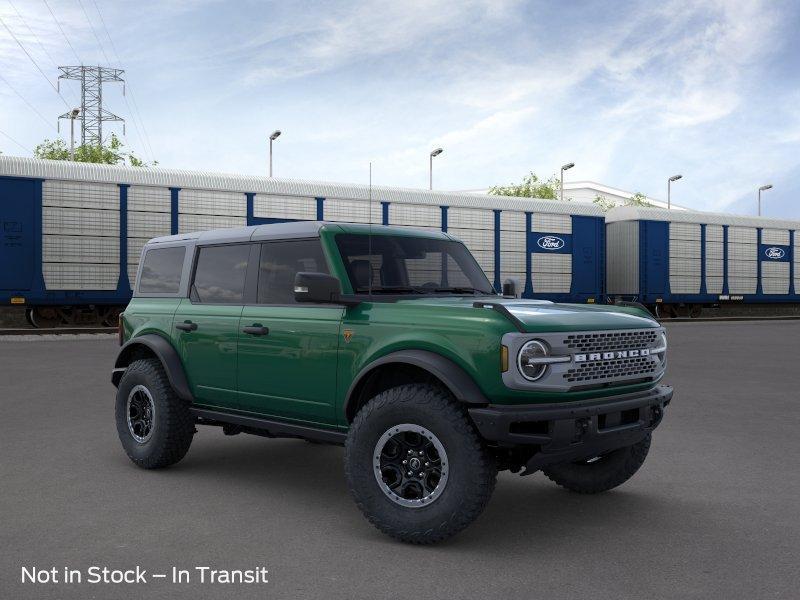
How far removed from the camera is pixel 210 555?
4359 mm

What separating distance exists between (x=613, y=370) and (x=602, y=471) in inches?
45.3

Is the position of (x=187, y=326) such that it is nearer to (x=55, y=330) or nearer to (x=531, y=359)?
(x=531, y=359)

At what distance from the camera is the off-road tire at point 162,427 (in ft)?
20.8

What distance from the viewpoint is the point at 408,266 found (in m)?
5.78

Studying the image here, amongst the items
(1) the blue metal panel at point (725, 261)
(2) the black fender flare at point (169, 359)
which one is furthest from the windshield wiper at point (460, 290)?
(1) the blue metal panel at point (725, 261)

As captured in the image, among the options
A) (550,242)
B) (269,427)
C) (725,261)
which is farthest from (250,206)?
(725,261)

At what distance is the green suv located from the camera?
4449 mm

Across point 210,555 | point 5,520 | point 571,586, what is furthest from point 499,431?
point 5,520

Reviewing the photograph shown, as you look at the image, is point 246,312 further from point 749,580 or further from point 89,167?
point 89,167

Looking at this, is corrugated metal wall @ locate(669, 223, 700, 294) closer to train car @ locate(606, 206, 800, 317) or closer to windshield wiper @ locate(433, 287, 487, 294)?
train car @ locate(606, 206, 800, 317)

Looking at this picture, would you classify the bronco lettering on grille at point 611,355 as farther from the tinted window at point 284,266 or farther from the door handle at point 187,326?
the door handle at point 187,326

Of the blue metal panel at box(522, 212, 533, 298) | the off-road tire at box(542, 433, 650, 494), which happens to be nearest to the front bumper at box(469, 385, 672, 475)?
the off-road tire at box(542, 433, 650, 494)

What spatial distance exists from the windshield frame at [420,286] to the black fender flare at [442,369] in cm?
58

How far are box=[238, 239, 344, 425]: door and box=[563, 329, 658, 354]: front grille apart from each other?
1.51 meters
